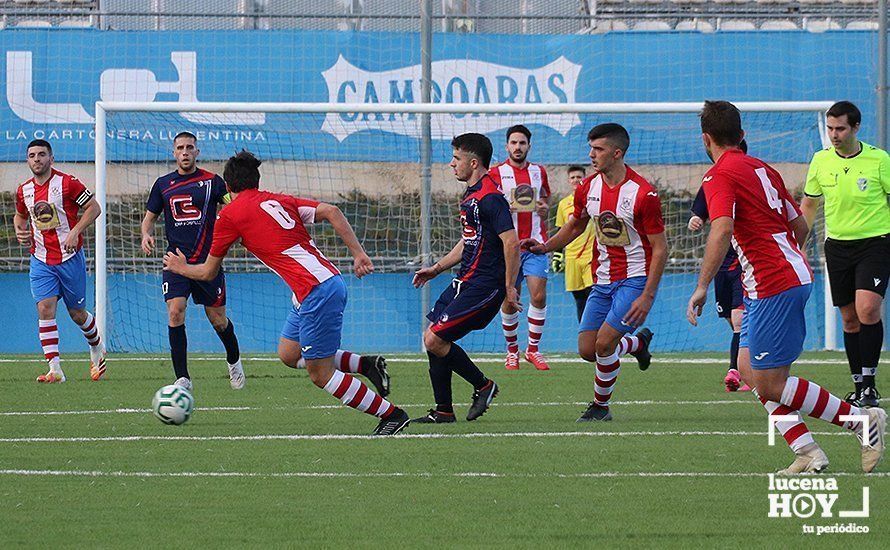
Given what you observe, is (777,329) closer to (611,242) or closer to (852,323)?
(611,242)

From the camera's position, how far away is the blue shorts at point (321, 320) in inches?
332

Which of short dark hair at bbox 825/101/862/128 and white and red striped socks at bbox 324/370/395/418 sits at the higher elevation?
short dark hair at bbox 825/101/862/128

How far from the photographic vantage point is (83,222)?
13.0 m

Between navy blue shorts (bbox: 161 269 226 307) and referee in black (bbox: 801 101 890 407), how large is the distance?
16.3 feet

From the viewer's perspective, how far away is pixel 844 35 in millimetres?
18750

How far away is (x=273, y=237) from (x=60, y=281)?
556 cm

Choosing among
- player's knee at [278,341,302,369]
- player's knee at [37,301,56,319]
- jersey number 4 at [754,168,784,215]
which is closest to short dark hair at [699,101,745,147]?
jersey number 4 at [754,168,784,215]

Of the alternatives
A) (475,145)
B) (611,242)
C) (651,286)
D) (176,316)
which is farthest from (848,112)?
(176,316)

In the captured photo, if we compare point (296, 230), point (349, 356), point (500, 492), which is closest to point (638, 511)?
point (500, 492)

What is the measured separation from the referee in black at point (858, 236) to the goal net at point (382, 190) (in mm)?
8099

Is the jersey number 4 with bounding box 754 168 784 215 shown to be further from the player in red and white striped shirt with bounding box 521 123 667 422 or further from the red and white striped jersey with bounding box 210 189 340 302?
the red and white striped jersey with bounding box 210 189 340 302

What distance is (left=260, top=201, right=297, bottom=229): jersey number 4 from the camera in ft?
27.9

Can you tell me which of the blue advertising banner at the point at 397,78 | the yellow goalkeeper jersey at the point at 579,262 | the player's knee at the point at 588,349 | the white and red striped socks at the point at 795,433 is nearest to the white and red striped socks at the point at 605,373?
the player's knee at the point at 588,349

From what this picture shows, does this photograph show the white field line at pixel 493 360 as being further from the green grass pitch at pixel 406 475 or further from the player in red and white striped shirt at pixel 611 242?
the player in red and white striped shirt at pixel 611 242
